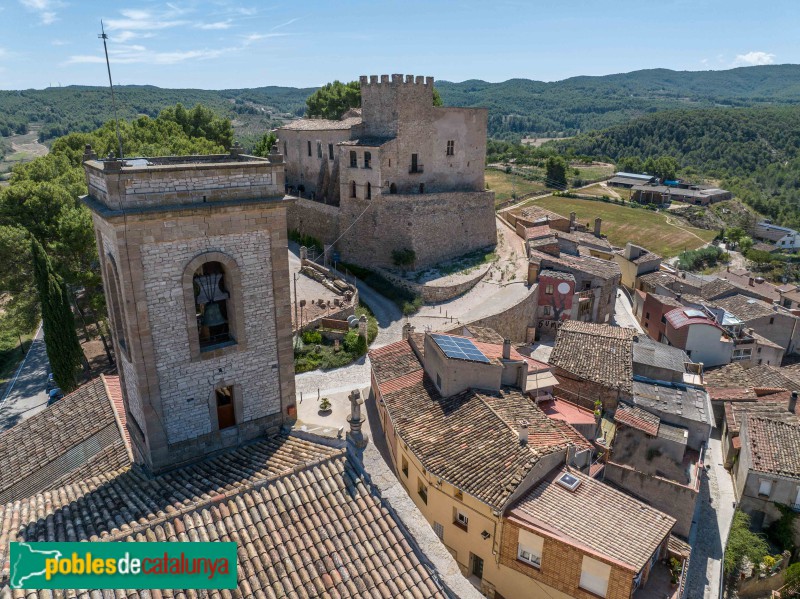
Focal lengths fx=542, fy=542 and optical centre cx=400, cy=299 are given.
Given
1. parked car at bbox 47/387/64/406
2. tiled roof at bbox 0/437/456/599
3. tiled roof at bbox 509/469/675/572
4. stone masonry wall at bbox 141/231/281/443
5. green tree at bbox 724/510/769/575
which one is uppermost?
stone masonry wall at bbox 141/231/281/443

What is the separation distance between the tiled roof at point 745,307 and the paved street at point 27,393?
48508 millimetres

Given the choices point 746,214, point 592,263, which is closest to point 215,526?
point 592,263

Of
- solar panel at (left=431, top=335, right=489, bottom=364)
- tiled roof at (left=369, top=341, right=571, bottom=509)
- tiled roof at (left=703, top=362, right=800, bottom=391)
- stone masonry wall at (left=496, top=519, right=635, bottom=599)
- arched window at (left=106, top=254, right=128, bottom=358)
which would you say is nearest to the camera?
arched window at (left=106, top=254, right=128, bottom=358)

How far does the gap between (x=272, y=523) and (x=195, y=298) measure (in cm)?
542

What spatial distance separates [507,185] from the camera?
313 feet

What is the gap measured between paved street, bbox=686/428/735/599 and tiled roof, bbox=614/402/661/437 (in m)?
4.47

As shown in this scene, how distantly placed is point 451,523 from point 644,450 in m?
10.9

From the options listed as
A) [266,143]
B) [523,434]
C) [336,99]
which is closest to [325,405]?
[523,434]

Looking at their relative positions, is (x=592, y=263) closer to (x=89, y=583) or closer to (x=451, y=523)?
(x=451, y=523)

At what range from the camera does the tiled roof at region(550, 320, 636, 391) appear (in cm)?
2740

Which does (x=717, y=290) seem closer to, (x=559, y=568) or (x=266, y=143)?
(x=559, y=568)

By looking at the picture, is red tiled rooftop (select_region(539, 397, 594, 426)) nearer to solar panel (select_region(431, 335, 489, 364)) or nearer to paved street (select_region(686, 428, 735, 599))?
solar panel (select_region(431, 335, 489, 364))

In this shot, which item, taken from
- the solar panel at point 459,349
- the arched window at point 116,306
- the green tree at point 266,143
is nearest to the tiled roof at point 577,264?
the solar panel at point 459,349

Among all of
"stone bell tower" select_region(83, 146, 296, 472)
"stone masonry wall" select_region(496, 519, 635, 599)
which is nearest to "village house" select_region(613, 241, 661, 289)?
"stone masonry wall" select_region(496, 519, 635, 599)
